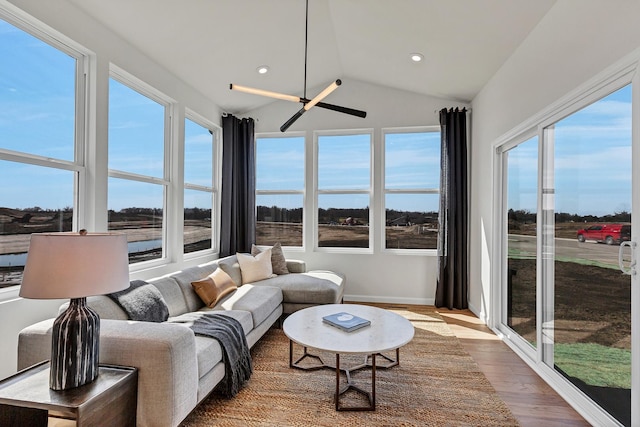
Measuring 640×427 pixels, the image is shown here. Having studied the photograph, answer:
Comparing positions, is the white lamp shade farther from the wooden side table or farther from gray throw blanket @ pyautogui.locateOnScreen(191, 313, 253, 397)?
gray throw blanket @ pyautogui.locateOnScreen(191, 313, 253, 397)

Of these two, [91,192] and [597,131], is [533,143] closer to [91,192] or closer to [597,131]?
[597,131]

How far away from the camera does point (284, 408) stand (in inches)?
90.5

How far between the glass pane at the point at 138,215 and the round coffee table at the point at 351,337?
186 cm

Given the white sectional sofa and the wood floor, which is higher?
the white sectional sofa

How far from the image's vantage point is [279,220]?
543 centimetres

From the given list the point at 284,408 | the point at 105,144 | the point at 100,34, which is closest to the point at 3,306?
the point at 105,144

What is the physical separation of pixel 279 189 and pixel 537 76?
3601 millimetres

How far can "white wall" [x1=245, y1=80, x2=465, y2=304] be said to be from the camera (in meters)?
4.96

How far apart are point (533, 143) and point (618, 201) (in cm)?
117

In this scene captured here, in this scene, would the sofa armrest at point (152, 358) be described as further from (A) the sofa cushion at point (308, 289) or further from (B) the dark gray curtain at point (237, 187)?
(B) the dark gray curtain at point (237, 187)

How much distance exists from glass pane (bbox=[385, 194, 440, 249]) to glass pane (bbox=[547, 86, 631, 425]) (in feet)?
7.81

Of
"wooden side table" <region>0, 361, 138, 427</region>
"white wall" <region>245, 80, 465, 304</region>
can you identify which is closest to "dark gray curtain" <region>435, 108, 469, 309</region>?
"white wall" <region>245, 80, 465, 304</region>

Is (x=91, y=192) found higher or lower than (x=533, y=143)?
lower

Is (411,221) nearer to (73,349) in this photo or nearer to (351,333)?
(351,333)
